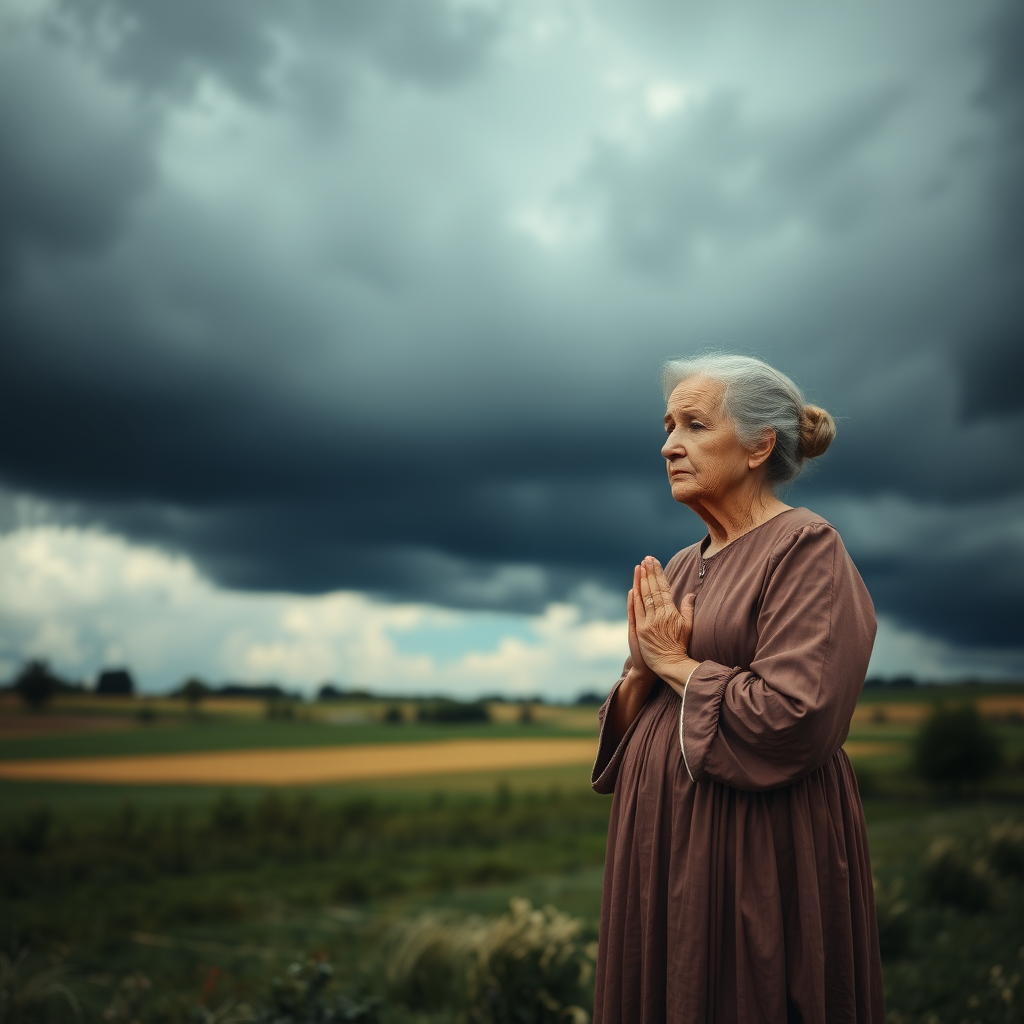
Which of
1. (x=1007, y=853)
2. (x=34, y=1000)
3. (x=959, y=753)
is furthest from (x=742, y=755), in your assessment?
(x=959, y=753)

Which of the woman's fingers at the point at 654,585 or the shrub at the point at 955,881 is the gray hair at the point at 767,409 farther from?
the shrub at the point at 955,881

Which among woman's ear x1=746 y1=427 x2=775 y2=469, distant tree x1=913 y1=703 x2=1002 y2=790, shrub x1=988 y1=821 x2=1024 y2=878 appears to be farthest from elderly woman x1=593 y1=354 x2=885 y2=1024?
distant tree x1=913 y1=703 x2=1002 y2=790

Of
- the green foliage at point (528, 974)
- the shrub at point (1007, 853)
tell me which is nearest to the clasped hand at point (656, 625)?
the green foliage at point (528, 974)

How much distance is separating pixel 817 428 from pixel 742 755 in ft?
3.37

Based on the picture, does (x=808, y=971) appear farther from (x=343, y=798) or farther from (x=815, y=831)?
(x=343, y=798)

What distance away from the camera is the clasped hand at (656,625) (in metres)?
2.50

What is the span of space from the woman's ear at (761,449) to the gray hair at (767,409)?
14 mm

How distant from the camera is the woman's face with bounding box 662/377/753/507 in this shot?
2.57m

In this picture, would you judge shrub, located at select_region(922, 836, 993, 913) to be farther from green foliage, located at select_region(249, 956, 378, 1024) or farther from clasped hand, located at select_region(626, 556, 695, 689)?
clasped hand, located at select_region(626, 556, 695, 689)

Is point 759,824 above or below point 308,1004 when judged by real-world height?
above

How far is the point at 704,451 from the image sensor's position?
8.43ft

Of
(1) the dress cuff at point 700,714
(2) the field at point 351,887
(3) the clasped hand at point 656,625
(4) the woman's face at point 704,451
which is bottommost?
(2) the field at point 351,887

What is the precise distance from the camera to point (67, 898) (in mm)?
9961

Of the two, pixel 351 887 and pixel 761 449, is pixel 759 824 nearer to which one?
pixel 761 449
